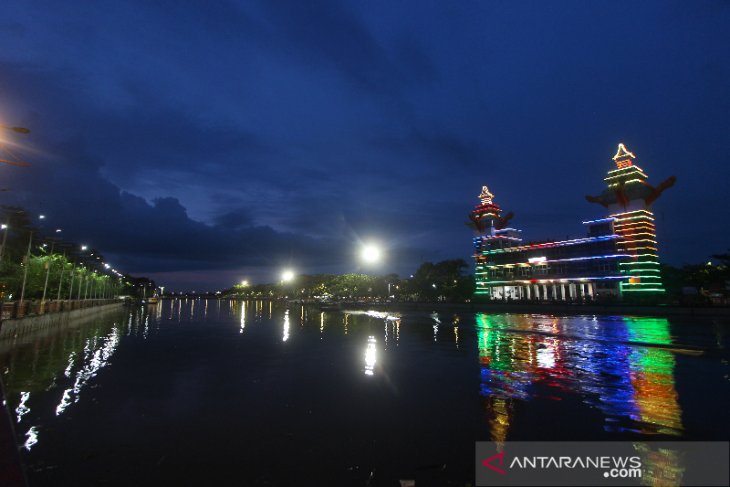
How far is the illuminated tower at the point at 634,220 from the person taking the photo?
3083 inches

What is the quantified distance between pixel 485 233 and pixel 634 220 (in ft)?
142

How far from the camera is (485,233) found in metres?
121

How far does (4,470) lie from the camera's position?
629 centimetres

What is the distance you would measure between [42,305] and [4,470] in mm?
43531

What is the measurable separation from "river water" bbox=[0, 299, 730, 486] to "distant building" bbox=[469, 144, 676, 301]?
69865 millimetres

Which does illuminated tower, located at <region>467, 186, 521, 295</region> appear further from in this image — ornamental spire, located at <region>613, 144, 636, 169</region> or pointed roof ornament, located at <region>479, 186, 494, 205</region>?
ornamental spire, located at <region>613, 144, 636, 169</region>

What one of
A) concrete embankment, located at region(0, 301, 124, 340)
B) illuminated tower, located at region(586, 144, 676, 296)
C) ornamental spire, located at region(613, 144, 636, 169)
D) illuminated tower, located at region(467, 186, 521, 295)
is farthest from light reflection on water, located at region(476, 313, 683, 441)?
illuminated tower, located at region(467, 186, 521, 295)

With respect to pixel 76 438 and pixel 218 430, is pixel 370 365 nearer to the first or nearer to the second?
pixel 218 430

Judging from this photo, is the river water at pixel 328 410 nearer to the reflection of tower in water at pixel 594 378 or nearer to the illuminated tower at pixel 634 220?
the reflection of tower in water at pixel 594 378

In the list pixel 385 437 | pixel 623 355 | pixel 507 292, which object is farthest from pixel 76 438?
pixel 507 292

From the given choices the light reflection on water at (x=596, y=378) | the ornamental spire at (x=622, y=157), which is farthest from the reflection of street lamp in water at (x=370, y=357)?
the ornamental spire at (x=622, y=157)

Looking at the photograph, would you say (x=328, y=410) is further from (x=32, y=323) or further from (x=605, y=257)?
(x=605, y=257)

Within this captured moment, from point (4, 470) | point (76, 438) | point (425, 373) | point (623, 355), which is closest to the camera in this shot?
point (4, 470)

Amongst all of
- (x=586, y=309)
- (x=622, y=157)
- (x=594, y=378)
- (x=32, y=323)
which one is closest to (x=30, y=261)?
(x=32, y=323)
